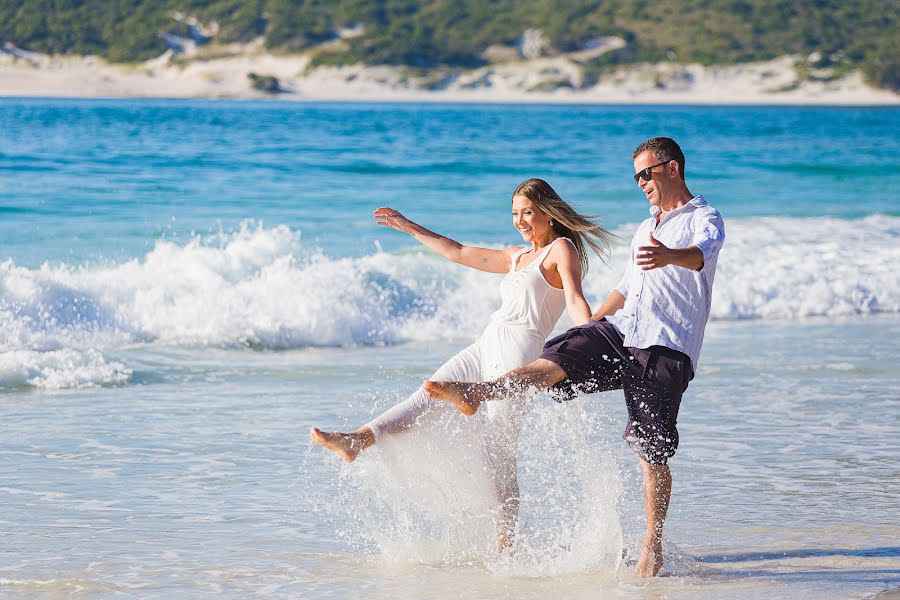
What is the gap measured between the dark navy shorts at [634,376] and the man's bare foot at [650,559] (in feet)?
1.28

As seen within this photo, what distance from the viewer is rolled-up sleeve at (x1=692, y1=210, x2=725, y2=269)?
4479 mm

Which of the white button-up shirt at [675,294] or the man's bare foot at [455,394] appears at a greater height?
the white button-up shirt at [675,294]

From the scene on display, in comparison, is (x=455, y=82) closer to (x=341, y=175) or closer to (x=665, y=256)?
(x=341, y=175)

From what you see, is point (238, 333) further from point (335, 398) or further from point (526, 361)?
point (526, 361)

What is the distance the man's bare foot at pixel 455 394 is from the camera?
15.5 feet

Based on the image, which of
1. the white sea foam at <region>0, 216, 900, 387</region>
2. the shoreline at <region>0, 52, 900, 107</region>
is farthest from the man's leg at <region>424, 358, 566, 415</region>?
the shoreline at <region>0, 52, 900, 107</region>

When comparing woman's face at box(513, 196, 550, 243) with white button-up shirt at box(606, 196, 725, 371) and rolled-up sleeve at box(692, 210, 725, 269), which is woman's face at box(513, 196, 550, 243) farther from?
rolled-up sleeve at box(692, 210, 725, 269)

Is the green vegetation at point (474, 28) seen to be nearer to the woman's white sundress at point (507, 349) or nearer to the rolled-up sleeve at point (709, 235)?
the woman's white sundress at point (507, 349)

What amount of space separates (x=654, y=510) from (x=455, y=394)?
903 mm

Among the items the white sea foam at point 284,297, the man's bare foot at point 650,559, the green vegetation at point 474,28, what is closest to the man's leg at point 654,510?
the man's bare foot at point 650,559

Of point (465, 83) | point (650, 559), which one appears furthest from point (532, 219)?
point (465, 83)

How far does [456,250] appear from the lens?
17.9 feet

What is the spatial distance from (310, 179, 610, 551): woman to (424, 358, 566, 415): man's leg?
17 cm

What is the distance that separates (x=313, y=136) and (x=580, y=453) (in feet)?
103
